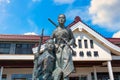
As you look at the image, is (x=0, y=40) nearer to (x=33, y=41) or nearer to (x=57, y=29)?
(x=33, y=41)

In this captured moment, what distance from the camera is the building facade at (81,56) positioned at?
1639 cm

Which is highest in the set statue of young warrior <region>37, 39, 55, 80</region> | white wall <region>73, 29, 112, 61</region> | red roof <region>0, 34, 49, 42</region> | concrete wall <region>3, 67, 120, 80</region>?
red roof <region>0, 34, 49, 42</region>

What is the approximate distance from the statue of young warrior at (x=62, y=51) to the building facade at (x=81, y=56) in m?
10.0

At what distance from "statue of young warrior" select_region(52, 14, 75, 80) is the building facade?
32.9ft

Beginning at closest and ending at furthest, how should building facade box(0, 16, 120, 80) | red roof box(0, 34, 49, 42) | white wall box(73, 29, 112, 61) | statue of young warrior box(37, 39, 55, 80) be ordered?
statue of young warrior box(37, 39, 55, 80) < building facade box(0, 16, 120, 80) < white wall box(73, 29, 112, 61) < red roof box(0, 34, 49, 42)

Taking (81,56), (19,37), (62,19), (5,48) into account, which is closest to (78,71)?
(81,56)

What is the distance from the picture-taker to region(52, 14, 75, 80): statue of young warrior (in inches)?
207

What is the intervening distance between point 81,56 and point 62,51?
11.1 m

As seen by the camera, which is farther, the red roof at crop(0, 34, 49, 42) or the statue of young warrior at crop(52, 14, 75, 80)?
the red roof at crop(0, 34, 49, 42)

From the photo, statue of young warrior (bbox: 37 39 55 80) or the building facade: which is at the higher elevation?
the building facade

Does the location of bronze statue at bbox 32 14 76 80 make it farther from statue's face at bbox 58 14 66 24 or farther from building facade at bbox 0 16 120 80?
building facade at bbox 0 16 120 80

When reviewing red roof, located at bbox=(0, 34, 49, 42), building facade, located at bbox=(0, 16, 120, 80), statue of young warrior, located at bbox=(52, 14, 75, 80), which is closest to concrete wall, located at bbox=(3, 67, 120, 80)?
building facade, located at bbox=(0, 16, 120, 80)

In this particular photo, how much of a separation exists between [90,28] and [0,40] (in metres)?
8.28

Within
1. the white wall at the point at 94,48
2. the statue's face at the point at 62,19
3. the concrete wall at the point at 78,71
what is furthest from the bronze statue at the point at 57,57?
the concrete wall at the point at 78,71
